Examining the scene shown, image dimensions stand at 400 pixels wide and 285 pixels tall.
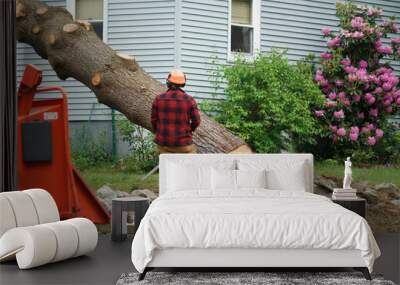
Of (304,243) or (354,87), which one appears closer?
Result: (304,243)

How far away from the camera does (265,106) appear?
25.7 ft

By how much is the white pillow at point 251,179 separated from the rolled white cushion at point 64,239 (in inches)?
70.1

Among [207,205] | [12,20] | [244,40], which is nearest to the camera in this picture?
[207,205]

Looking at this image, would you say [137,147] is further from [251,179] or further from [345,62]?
[345,62]

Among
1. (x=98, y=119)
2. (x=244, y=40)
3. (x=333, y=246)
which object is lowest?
(x=333, y=246)

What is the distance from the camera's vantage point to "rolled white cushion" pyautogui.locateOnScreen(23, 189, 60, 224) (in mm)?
6090

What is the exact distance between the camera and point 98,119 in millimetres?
8203

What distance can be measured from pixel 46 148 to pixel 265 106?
101 inches

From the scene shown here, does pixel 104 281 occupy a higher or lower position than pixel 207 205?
lower

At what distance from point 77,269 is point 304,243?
1930 millimetres

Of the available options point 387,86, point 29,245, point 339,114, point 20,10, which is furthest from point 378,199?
point 20,10

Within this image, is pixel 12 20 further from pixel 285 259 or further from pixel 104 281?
pixel 285 259

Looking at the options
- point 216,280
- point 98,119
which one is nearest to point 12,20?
point 98,119

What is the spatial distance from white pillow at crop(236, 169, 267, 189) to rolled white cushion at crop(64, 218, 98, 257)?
1.56 m
